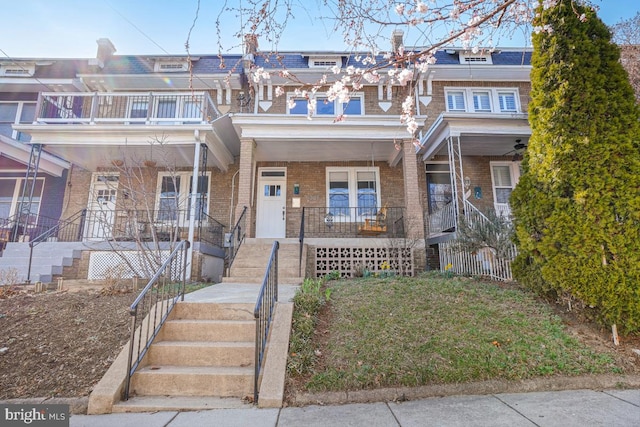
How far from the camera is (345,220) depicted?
11172mm

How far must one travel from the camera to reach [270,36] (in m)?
3.83

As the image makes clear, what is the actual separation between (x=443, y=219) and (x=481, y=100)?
539 centimetres

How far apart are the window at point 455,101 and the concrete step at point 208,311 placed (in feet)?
35.8

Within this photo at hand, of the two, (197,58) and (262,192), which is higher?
(197,58)

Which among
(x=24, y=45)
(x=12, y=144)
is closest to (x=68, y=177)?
(x=12, y=144)

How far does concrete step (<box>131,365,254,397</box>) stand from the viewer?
128 inches

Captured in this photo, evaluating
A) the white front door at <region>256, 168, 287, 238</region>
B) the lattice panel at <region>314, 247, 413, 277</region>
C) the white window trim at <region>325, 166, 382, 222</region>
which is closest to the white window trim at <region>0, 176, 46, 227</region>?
the white front door at <region>256, 168, 287, 238</region>

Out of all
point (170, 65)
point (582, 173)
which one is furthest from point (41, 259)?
point (582, 173)

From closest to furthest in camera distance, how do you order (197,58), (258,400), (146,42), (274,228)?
(258,400)
(146,42)
(274,228)
(197,58)

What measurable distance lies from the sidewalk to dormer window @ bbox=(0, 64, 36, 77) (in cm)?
1502

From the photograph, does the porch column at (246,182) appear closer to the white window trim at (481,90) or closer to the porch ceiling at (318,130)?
the porch ceiling at (318,130)

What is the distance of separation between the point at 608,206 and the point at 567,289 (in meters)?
1.18

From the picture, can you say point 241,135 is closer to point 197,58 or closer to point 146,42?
point 146,42

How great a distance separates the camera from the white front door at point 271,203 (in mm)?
11211
